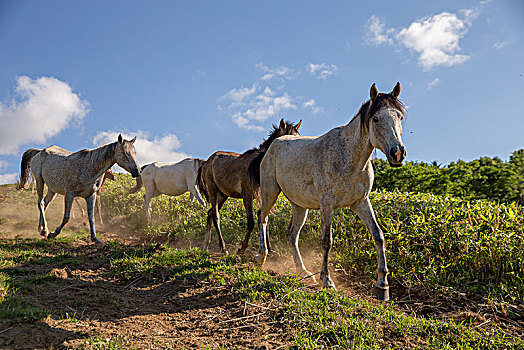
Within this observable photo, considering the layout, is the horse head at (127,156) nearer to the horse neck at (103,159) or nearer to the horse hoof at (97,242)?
the horse neck at (103,159)

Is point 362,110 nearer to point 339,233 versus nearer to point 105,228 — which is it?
point 339,233

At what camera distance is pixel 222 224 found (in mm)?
9023

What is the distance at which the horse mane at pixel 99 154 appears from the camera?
8547 millimetres

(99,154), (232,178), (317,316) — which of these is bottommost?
(317,316)

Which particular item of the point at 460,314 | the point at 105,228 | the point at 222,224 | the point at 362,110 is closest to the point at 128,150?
the point at 222,224

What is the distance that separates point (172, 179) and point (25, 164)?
434cm

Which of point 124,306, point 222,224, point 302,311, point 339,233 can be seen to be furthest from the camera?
point 222,224

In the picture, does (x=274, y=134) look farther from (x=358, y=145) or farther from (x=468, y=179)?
(x=468, y=179)

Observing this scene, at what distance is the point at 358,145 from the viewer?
447 cm

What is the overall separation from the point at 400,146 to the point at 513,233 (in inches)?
109

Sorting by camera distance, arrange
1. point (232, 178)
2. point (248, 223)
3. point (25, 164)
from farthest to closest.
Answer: point (25, 164)
point (232, 178)
point (248, 223)

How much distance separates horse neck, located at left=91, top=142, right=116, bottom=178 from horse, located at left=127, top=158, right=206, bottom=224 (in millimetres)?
3421

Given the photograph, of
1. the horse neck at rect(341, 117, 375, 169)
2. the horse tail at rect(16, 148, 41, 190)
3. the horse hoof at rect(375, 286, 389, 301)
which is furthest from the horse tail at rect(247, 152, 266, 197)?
the horse tail at rect(16, 148, 41, 190)

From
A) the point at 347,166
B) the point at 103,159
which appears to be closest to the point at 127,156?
the point at 103,159
